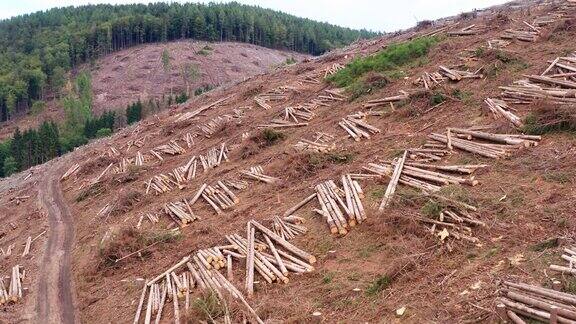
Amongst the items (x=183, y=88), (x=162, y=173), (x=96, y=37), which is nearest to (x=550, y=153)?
(x=162, y=173)

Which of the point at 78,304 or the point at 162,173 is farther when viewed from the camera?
the point at 162,173

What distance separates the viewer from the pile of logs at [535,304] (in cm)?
619

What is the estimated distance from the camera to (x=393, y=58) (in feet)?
78.9

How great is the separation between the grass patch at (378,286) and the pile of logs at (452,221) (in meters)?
1.40

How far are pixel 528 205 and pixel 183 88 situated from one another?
7629 cm

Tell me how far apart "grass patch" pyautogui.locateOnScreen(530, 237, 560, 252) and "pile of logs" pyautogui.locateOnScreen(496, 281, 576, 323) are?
1.49 metres

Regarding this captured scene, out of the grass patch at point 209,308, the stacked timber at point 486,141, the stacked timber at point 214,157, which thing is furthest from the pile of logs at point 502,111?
the stacked timber at point 214,157

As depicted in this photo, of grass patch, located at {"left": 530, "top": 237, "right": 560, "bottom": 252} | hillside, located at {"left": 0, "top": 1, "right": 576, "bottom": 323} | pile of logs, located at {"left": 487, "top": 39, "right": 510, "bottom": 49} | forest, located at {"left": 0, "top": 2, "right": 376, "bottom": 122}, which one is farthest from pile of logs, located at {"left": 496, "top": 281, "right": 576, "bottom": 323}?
forest, located at {"left": 0, "top": 2, "right": 376, "bottom": 122}

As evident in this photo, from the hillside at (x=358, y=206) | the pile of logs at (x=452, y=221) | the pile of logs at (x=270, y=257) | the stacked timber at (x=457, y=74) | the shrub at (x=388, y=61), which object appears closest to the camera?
the hillside at (x=358, y=206)

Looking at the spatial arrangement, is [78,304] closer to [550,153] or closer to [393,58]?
[550,153]

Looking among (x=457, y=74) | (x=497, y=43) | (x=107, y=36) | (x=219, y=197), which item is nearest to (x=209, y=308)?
(x=219, y=197)

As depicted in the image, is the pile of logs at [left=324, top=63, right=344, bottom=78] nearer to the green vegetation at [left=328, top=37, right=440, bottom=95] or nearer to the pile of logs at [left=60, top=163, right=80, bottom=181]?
the green vegetation at [left=328, top=37, right=440, bottom=95]

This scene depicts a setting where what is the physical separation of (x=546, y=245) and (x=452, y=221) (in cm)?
195

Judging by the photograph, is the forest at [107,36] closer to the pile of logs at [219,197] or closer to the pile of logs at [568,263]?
the pile of logs at [219,197]
